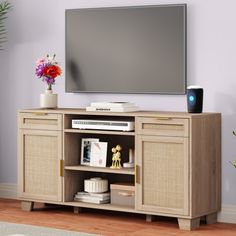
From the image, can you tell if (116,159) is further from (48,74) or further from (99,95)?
(48,74)

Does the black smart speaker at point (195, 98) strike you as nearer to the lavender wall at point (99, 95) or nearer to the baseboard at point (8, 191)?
the lavender wall at point (99, 95)

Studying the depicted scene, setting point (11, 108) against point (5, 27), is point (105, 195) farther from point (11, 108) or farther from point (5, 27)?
point (5, 27)

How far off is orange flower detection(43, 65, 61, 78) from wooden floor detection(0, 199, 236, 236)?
114cm

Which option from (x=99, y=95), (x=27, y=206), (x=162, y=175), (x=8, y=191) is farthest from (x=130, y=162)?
(x=8, y=191)

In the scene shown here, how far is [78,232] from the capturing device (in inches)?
213

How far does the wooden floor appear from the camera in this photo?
5.48 metres

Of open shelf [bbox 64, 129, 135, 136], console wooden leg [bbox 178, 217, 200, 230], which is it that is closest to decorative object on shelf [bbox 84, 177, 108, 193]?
open shelf [bbox 64, 129, 135, 136]

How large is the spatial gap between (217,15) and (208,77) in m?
0.48

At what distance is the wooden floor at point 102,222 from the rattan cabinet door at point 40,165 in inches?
6.7

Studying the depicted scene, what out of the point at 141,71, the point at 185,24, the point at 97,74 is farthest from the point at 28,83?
the point at 185,24

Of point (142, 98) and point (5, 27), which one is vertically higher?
point (5, 27)

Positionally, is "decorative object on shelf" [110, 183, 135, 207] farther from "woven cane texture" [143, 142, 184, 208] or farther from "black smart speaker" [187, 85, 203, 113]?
"black smart speaker" [187, 85, 203, 113]

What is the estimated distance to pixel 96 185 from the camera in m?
6.09

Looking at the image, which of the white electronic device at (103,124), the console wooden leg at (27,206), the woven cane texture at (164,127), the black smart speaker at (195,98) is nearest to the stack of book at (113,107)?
the white electronic device at (103,124)
